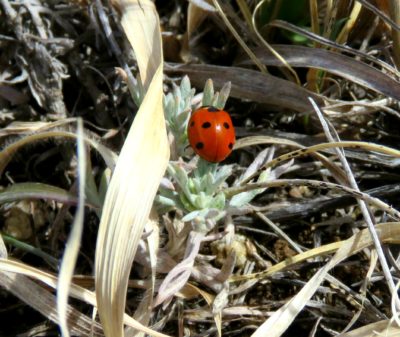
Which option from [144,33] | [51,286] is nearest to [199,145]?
[144,33]

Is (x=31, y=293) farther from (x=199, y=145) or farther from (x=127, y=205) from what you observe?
(x=199, y=145)

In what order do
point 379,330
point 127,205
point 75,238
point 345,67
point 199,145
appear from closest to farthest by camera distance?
1. point 75,238
2. point 127,205
3. point 379,330
4. point 199,145
5. point 345,67

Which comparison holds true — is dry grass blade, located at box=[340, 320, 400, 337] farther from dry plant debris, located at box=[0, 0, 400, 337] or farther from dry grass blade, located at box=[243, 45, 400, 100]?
dry grass blade, located at box=[243, 45, 400, 100]

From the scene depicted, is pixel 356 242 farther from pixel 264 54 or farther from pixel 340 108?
pixel 264 54

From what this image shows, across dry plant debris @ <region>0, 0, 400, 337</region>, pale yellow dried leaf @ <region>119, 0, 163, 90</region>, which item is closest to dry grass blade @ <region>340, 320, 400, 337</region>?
dry plant debris @ <region>0, 0, 400, 337</region>

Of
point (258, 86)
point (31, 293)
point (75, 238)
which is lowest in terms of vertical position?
point (31, 293)

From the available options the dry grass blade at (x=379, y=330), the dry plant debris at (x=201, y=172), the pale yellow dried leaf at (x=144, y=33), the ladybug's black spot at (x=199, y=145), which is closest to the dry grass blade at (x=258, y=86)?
the dry plant debris at (x=201, y=172)

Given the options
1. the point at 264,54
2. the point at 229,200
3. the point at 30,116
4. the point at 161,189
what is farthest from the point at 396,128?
the point at 30,116
